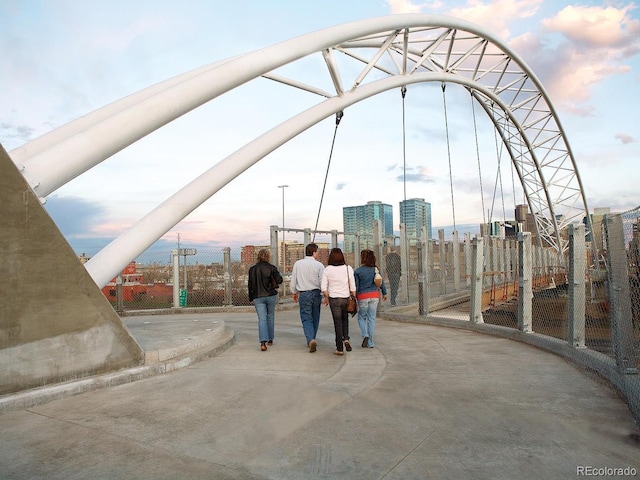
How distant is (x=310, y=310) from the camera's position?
25.2ft

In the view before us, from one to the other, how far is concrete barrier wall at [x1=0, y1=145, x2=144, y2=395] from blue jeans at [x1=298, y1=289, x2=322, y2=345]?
3101 millimetres

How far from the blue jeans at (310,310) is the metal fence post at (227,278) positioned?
744 centimetres

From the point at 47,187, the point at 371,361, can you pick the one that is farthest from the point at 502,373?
the point at 47,187

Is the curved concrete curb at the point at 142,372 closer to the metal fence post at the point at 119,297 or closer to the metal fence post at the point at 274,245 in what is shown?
the metal fence post at the point at 274,245

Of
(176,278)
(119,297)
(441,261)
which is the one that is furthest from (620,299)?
(441,261)

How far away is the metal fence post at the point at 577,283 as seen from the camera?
6.61 metres

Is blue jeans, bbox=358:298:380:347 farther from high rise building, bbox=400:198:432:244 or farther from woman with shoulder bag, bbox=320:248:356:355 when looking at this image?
high rise building, bbox=400:198:432:244

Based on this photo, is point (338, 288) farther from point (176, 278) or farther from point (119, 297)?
point (119, 297)

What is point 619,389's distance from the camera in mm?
4969

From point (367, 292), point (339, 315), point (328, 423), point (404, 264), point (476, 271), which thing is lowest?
point (328, 423)

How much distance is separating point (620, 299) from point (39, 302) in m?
5.94

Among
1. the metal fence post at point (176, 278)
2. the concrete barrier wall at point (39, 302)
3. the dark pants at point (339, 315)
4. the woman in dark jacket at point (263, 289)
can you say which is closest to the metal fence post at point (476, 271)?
the dark pants at point (339, 315)

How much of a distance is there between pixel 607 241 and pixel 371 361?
11.0 feet

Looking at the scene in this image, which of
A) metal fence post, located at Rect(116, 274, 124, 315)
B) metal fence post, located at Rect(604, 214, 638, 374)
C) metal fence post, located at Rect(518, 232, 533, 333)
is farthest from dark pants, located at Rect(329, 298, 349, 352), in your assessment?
metal fence post, located at Rect(116, 274, 124, 315)
